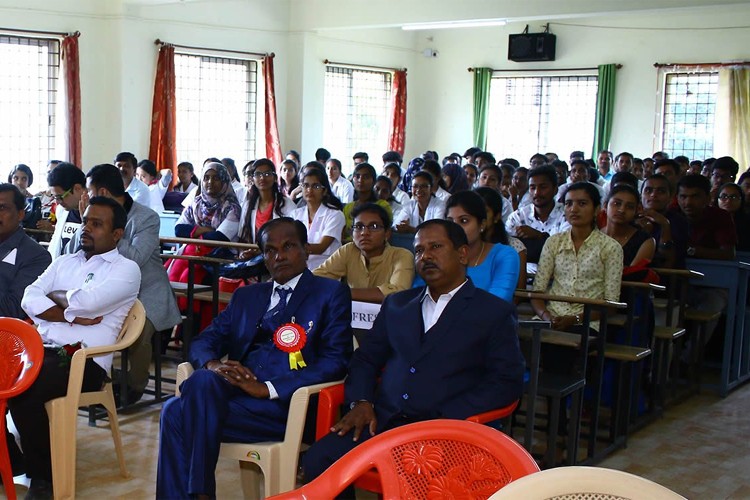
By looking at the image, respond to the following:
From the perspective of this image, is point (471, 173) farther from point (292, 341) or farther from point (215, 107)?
point (292, 341)

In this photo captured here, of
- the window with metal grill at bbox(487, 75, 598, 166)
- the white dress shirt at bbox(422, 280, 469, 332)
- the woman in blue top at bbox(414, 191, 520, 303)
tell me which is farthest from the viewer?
the window with metal grill at bbox(487, 75, 598, 166)

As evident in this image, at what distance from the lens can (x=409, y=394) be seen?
2602 mm

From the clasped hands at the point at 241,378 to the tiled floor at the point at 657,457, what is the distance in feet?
2.24

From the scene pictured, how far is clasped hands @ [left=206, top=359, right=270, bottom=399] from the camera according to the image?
9.07ft

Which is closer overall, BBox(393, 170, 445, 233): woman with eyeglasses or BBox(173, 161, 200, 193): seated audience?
BBox(393, 170, 445, 233): woman with eyeglasses

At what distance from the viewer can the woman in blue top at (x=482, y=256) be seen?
3.46m

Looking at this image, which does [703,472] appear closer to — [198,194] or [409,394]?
[409,394]

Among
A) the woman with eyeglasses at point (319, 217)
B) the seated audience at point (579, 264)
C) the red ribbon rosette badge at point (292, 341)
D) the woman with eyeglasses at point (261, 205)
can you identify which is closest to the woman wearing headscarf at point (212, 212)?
the woman with eyeglasses at point (261, 205)

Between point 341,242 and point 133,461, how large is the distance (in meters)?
2.14

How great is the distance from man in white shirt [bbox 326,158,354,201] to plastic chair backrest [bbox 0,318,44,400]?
5.98 metres

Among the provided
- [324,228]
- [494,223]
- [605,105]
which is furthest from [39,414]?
[605,105]

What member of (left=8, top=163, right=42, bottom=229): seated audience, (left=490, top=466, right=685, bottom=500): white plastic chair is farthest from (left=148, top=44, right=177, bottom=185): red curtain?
(left=490, top=466, right=685, bottom=500): white plastic chair

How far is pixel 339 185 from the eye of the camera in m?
8.95

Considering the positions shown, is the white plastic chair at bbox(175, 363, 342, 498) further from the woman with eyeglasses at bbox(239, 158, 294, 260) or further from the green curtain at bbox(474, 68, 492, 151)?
the green curtain at bbox(474, 68, 492, 151)
